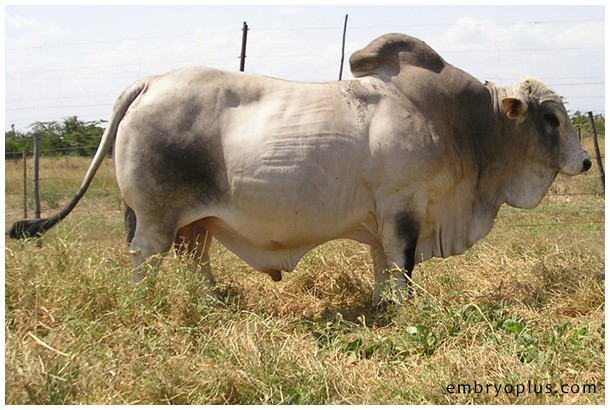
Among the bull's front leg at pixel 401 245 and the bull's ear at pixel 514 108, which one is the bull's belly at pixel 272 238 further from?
the bull's ear at pixel 514 108

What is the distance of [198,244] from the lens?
20.0 ft

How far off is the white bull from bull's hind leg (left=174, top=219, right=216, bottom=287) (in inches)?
0.6

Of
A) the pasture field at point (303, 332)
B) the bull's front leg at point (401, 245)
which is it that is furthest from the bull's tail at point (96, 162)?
the bull's front leg at point (401, 245)

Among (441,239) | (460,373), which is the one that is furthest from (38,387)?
(441,239)

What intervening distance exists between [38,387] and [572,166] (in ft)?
13.7

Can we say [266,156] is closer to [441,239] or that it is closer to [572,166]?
[441,239]

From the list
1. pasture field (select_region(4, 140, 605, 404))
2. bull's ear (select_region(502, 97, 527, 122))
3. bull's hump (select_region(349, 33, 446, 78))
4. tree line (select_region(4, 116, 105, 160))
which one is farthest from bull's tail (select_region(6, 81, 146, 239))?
tree line (select_region(4, 116, 105, 160))

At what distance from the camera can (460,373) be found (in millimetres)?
4508

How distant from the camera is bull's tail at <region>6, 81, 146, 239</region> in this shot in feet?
19.6

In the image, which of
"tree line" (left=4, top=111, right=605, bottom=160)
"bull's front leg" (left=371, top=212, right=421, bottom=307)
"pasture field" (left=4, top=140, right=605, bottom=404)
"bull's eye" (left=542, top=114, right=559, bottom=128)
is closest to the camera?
"pasture field" (left=4, top=140, right=605, bottom=404)

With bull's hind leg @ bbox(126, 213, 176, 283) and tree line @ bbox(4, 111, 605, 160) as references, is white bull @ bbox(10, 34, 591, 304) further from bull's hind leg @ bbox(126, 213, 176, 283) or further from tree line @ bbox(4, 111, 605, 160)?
tree line @ bbox(4, 111, 605, 160)

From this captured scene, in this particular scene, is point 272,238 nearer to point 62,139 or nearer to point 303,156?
point 303,156

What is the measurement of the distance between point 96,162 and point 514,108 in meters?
3.07

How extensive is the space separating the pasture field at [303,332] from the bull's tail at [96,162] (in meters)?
0.15
